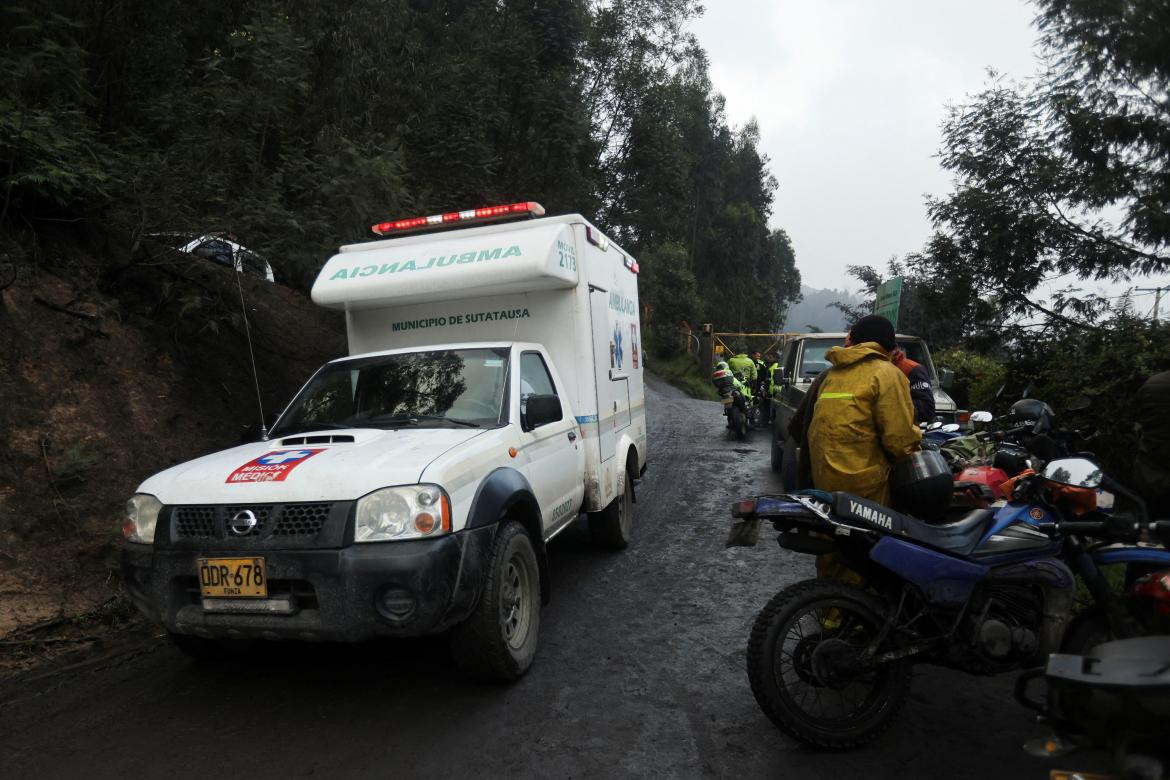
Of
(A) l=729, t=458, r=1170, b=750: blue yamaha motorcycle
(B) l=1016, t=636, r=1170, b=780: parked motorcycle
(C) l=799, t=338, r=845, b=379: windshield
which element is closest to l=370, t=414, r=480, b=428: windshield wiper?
(A) l=729, t=458, r=1170, b=750: blue yamaha motorcycle

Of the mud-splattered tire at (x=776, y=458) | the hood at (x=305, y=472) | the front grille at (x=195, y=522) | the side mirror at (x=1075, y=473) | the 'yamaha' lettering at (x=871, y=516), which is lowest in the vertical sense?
the mud-splattered tire at (x=776, y=458)

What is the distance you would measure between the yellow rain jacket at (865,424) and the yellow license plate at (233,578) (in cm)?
279

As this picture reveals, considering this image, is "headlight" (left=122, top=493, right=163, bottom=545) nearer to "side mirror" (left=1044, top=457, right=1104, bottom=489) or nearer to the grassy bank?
"side mirror" (left=1044, top=457, right=1104, bottom=489)

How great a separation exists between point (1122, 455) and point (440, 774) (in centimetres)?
661

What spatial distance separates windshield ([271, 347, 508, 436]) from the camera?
4555 millimetres

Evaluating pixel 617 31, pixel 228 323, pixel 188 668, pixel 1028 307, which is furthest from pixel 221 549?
pixel 617 31

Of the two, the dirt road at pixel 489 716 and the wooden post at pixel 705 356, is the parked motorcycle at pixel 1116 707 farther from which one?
the wooden post at pixel 705 356

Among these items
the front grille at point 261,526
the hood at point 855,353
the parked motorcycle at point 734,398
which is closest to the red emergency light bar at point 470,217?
the hood at point 855,353

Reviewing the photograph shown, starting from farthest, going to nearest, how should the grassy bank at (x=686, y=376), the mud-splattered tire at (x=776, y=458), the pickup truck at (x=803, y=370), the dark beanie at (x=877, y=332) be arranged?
the grassy bank at (x=686, y=376) < the mud-splattered tire at (x=776, y=458) < the pickup truck at (x=803, y=370) < the dark beanie at (x=877, y=332)

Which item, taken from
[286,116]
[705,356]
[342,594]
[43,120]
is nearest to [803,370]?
[286,116]

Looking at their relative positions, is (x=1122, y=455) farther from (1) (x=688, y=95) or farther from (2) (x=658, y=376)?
(1) (x=688, y=95)

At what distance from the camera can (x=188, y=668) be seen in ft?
13.7

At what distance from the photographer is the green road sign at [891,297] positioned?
46.1ft

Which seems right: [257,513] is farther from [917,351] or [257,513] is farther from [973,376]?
[973,376]
